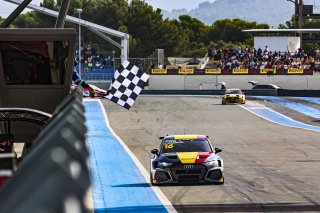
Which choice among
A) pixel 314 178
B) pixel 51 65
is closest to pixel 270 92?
pixel 314 178

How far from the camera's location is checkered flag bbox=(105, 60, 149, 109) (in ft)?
64.5

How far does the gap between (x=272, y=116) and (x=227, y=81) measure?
21.2 metres

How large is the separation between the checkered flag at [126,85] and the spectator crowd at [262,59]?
53507mm

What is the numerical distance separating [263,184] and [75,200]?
61.7 ft

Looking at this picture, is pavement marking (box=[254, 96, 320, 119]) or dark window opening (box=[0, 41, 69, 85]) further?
pavement marking (box=[254, 96, 320, 119])

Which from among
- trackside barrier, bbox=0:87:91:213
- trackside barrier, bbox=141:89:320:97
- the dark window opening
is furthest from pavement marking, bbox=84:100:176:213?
trackside barrier, bbox=141:89:320:97

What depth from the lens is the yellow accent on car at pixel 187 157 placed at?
18145 millimetres

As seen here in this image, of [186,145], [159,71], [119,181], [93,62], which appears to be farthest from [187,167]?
[93,62]

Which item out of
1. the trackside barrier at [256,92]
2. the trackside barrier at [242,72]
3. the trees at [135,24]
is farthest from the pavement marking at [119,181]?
the trees at [135,24]

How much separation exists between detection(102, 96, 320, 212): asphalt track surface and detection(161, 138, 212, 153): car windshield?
0.93 meters

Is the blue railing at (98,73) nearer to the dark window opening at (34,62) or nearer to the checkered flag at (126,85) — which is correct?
the checkered flag at (126,85)

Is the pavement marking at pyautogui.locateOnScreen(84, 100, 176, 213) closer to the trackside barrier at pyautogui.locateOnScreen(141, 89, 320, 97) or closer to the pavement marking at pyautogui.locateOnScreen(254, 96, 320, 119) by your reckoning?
the pavement marking at pyautogui.locateOnScreen(254, 96, 320, 119)

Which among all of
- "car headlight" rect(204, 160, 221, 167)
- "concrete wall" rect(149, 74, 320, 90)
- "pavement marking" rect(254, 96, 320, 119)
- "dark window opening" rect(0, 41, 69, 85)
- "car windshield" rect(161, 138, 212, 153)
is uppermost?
"dark window opening" rect(0, 41, 69, 85)

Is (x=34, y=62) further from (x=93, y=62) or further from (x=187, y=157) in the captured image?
(x=93, y=62)
